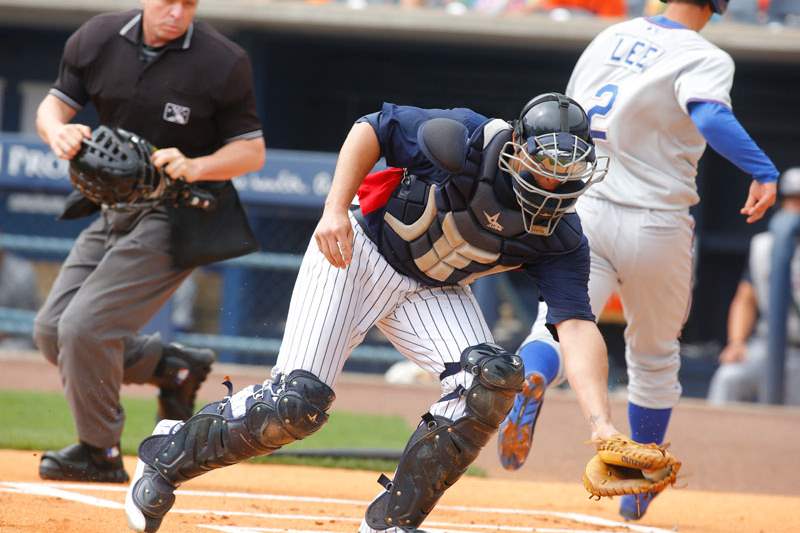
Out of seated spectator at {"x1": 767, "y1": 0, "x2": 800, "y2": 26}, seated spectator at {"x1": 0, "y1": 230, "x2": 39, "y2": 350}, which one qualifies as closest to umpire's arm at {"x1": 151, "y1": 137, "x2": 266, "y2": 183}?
seated spectator at {"x1": 0, "y1": 230, "x2": 39, "y2": 350}

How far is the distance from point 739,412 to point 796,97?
5.00 meters

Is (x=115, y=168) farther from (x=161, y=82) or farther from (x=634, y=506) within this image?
(x=634, y=506)

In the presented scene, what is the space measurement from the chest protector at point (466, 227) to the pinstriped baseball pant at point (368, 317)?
8cm

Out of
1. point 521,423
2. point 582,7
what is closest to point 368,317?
point 521,423

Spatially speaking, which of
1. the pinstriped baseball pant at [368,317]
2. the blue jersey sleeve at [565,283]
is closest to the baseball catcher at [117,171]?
the pinstriped baseball pant at [368,317]

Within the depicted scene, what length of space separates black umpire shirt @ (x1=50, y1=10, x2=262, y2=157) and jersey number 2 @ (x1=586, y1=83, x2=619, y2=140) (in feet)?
4.33

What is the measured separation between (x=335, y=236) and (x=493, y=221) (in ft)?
1.49

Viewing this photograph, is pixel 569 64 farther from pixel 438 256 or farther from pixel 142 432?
pixel 438 256

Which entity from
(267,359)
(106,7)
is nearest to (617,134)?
(267,359)

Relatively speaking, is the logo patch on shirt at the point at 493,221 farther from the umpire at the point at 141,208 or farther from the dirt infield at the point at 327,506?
the umpire at the point at 141,208

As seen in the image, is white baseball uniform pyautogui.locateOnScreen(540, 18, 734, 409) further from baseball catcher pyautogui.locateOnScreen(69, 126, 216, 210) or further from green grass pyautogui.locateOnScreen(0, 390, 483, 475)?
green grass pyautogui.locateOnScreen(0, 390, 483, 475)

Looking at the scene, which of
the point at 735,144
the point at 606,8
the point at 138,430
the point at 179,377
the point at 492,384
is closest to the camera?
the point at 492,384

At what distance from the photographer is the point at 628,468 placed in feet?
11.0

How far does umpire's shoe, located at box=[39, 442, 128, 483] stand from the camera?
504 centimetres
